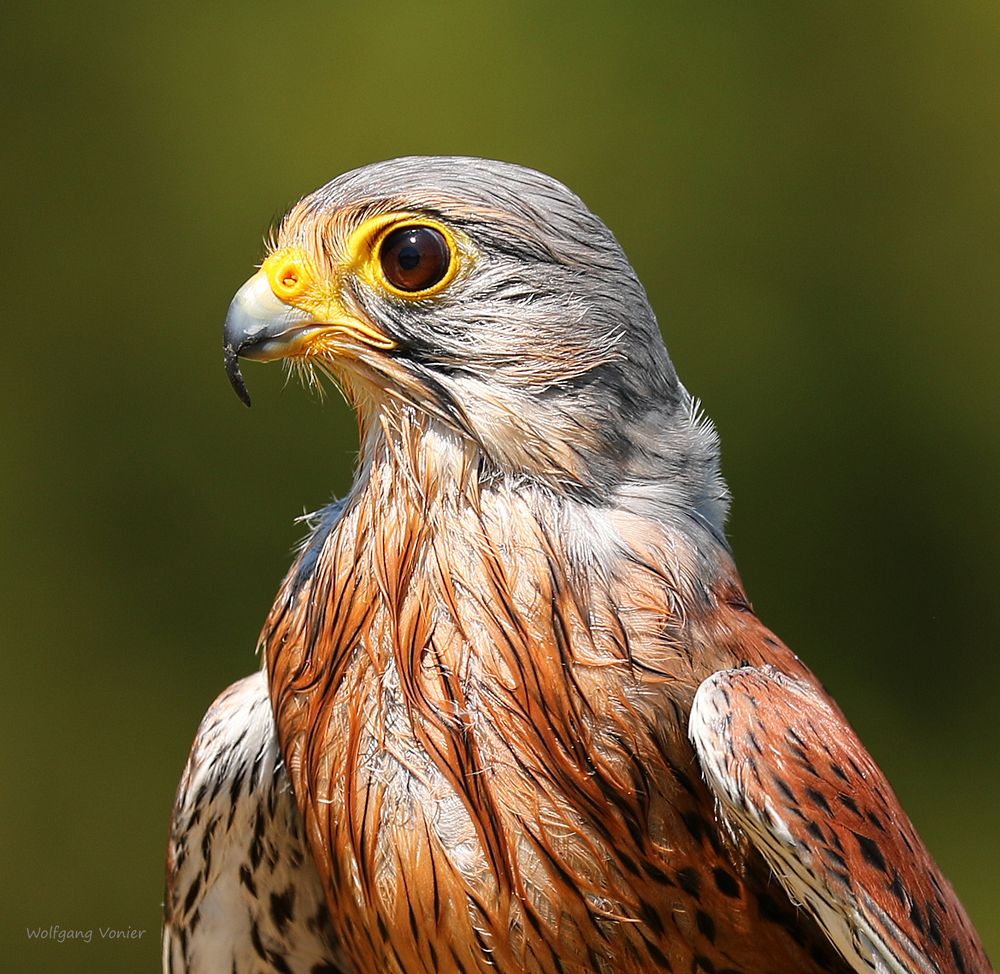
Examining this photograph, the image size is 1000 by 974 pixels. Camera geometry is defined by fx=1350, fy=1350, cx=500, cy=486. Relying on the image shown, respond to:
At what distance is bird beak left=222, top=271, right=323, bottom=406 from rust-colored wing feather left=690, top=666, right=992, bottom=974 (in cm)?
67

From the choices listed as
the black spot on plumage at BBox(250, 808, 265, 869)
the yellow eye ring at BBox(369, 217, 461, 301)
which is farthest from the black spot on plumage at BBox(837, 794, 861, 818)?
the black spot on plumage at BBox(250, 808, 265, 869)

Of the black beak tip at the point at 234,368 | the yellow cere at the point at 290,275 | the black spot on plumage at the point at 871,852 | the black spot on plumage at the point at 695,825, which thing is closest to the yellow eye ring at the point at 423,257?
the yellow cere at the point at 290,275

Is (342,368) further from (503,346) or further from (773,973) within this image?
(773,973)

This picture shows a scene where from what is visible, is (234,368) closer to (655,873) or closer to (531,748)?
(531,748)

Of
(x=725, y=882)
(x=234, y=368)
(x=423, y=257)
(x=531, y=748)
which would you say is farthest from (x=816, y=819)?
(x=234, y=368)

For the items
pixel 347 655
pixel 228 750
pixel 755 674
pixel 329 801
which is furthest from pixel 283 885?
pixel 755 674

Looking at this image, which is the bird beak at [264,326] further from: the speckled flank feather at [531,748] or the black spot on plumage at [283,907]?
the black spot on plumage at [283,907]

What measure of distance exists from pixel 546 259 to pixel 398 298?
0.19m

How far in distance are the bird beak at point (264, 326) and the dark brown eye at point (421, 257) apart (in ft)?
0.46

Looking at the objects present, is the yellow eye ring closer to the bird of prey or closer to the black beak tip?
the bird of prey

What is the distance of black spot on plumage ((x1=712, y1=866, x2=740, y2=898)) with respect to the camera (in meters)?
1.65

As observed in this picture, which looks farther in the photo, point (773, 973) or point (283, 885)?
point (283, 885)

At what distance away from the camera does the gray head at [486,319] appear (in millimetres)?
1639

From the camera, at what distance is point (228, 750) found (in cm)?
203
